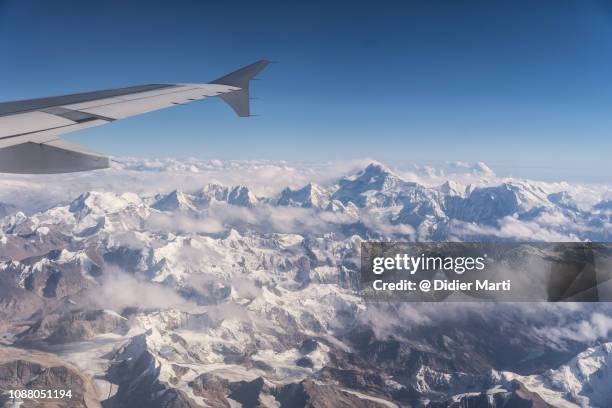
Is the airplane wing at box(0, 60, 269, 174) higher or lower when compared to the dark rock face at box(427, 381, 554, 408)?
higher

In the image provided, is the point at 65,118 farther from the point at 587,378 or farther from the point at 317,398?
the point at 587,378

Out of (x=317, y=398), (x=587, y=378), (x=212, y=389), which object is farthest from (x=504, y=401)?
(x=212, y=389)

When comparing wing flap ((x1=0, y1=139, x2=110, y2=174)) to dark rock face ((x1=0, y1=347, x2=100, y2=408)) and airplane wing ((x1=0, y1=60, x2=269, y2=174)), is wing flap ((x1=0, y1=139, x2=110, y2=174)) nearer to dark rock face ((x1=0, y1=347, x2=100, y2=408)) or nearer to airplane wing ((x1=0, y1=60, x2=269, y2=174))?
airplane wing ((x1=0, y1=60, x2=269, y2=174))

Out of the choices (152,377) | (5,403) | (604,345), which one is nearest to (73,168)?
(5,403)

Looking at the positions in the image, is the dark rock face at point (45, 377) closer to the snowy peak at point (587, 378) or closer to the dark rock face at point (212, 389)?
the dark rock face at point (212, 389)

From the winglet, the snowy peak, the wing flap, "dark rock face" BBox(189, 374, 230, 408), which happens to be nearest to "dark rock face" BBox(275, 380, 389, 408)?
"dark rock face" BBox(189, 374, 230, 408)

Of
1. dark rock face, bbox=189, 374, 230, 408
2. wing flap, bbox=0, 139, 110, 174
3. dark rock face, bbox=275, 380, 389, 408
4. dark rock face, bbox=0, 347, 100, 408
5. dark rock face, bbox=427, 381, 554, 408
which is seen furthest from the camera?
dark rock face, bbox=189, 374, 230, 408

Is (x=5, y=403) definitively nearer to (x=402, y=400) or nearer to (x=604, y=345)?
(x=402, y=400)
